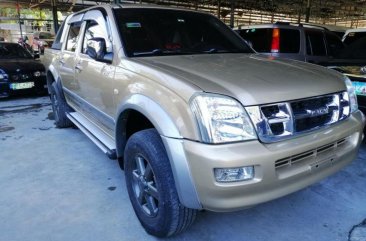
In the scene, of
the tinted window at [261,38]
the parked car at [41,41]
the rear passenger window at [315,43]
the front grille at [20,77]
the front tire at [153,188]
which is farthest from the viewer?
the parked car at [41,41]

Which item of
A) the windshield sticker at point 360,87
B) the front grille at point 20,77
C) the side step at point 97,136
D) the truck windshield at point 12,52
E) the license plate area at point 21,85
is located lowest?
the license plate area at point 21,85

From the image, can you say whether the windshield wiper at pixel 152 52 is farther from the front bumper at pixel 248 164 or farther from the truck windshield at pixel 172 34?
the front bumper at pixel 248 164

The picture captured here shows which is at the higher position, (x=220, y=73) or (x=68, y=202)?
(x=220, y=73)

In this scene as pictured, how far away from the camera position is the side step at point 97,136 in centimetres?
289

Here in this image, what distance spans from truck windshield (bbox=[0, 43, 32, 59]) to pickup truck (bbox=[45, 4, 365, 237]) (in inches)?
223

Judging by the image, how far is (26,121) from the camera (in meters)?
5.41

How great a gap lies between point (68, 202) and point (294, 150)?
1.99 metres

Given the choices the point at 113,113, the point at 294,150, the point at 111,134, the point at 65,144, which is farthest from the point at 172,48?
the point at 65,144

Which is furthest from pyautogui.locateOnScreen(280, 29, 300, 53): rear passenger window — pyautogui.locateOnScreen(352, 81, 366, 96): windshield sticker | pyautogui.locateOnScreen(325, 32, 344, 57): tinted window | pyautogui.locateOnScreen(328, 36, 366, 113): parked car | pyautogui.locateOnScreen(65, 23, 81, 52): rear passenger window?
pyautogui.locateOnScreen(65, 23, 81, 52): rear passenger window

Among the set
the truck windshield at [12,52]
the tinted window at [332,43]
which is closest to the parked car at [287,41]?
the tinted window at [332,43]

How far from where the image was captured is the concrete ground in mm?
2369

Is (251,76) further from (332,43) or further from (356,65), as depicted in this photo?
(332,43)

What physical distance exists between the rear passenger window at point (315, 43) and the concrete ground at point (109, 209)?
273cm

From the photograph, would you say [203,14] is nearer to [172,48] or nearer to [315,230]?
[172,48]
